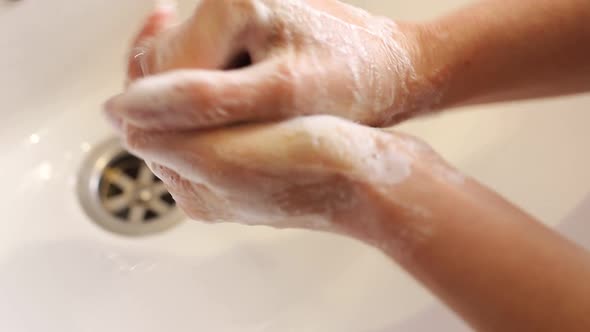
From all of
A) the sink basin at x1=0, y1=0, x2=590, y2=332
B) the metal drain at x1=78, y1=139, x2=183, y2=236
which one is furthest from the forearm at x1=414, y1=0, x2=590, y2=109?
the metal drain at x1=78, y1=139, x2=183, y2=236

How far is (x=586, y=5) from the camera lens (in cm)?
38

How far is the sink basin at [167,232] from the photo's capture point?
511 millimetres

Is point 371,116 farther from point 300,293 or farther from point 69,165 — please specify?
point 69,165

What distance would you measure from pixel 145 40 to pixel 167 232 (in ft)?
0.89

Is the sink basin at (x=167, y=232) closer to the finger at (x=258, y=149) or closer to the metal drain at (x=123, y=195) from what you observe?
the metal drain at (x=123, y=195)

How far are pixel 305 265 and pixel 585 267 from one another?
1.05ft

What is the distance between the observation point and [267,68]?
0.29m

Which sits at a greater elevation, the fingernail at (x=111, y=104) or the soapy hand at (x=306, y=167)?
the fingernail at (x=111, y=104)

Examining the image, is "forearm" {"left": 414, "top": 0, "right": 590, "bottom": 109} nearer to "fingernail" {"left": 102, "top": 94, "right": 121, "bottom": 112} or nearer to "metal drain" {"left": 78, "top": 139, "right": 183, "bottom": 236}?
"fingernail" {"left": 102, "top": 94, "right": 121, "bottom": 112}

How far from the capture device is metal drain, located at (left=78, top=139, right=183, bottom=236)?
0.58 meters

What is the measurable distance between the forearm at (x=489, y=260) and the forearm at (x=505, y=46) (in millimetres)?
112

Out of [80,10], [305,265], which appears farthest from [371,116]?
[80,10]

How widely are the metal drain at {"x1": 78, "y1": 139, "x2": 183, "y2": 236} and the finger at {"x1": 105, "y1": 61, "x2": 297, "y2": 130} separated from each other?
1.01 feet

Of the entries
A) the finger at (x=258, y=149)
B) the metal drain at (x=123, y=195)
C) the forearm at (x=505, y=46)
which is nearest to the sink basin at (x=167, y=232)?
the metal drain at (x=123, y=195)
